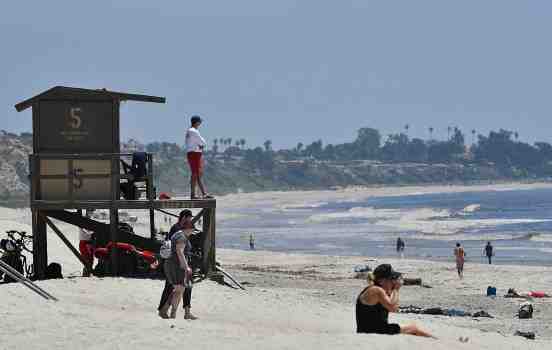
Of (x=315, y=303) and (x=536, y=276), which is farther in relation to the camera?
(x=536, y=276)

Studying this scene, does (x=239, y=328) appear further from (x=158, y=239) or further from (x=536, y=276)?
(x=536, y=276)

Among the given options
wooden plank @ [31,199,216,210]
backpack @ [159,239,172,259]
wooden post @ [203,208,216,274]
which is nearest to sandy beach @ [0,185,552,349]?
wooden post @ [203,208,216,274]

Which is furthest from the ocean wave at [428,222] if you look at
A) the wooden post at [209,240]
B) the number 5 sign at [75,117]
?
the number 5 sign at [75,117]

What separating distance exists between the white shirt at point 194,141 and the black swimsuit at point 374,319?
241 inches

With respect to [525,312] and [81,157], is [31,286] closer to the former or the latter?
[81,157]

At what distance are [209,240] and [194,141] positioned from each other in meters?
2.38

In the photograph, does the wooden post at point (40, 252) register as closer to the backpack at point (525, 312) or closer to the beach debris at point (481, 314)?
the beach debris at point (481, 314)

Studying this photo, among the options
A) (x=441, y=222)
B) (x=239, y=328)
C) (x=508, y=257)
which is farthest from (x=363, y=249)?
(x=239, y=328)

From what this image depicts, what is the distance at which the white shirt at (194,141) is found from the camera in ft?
58.8

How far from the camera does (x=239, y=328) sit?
13.5 metres

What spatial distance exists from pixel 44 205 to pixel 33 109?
166cm

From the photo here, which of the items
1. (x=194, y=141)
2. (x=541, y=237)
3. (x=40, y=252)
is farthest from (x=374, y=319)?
(x=541, y=237)

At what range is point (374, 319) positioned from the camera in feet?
41.2

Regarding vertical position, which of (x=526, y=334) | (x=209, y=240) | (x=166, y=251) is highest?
(x=166, y=251)
